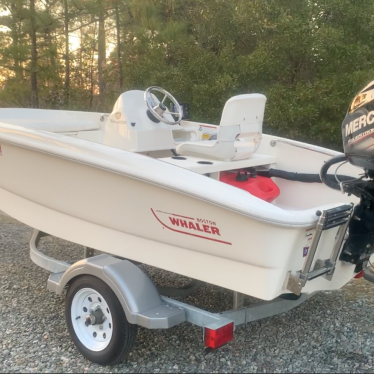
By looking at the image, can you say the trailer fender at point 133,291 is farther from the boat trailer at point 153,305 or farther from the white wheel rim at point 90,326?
the white wheel rim at point 90,326

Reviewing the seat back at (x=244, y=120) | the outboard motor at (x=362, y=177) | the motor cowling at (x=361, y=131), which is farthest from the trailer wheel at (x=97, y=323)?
the motor cowling at (x=361, y=131)

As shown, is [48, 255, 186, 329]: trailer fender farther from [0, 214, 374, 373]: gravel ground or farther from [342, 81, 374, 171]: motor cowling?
[342, 81, 374, 171]: motor cowling

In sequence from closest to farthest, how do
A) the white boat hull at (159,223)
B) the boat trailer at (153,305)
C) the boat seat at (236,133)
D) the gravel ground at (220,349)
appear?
1. the white boat hull at (159,223)
2. the boat trailer at (153,305)
3. the gravel ground at (220,349)
4. the boat seat at (236,133)

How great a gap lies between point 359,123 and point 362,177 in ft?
0.95

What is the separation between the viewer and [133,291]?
2.58m

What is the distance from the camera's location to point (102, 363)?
2.69m

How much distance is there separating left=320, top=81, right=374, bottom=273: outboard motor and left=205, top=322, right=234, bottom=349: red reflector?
0.75 m

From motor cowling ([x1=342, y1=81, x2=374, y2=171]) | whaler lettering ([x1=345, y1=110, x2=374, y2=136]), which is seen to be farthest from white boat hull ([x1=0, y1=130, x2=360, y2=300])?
whaler lettering ([x1=345, y1=110, x2=374, y2=136])

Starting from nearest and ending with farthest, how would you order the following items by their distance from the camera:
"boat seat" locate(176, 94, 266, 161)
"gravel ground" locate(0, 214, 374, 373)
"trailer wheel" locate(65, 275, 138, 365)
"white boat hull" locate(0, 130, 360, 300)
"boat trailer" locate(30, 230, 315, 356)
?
"white boat hull" locate(0, 130, 360, 300), "boat trailer" locate(30, 230, 315, 356), "trailer wheel" locate(65, 275, 138, 365), "gravel ground" locate(0, 214, 374, 373), "boat seat" locate(176, 94, 266, 161)

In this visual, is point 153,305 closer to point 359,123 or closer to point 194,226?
point 194,226

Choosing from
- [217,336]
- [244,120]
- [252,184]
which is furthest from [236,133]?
[217,336]

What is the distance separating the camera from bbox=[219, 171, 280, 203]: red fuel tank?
347cm

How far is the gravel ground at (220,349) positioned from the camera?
2.74m

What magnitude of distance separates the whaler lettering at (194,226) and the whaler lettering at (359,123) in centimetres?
86
